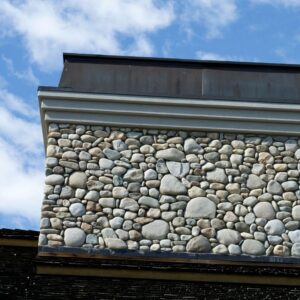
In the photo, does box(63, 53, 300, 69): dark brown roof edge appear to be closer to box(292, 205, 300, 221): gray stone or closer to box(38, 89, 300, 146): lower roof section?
box(38, 89, 300, 146): lower roof section

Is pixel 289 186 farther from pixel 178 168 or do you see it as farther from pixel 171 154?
pixel 171 154

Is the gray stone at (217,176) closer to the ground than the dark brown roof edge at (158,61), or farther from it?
closer to the ground

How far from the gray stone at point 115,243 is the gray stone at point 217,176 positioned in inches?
55.9

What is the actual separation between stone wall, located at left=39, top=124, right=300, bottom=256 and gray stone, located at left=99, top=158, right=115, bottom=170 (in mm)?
13

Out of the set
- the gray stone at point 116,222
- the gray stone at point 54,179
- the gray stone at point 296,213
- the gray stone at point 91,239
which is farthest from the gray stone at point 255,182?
the gray stone at point 54,179

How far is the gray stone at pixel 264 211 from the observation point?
10.5 metres

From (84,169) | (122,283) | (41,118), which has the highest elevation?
(41,118)

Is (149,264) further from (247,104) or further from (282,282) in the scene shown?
(247,104)

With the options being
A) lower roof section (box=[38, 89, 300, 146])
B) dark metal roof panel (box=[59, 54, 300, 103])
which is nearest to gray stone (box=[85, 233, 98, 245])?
lower roof section (box=[38, 89, 300, 146])

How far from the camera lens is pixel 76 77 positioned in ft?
37.4

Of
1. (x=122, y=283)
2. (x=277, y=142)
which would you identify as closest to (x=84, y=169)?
(x=122, y=283)

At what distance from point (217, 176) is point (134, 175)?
3.50 feet

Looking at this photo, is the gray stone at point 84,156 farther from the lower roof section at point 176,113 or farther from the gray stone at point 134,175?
the gray stone at point 134,175

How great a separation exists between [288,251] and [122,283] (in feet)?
7.20
